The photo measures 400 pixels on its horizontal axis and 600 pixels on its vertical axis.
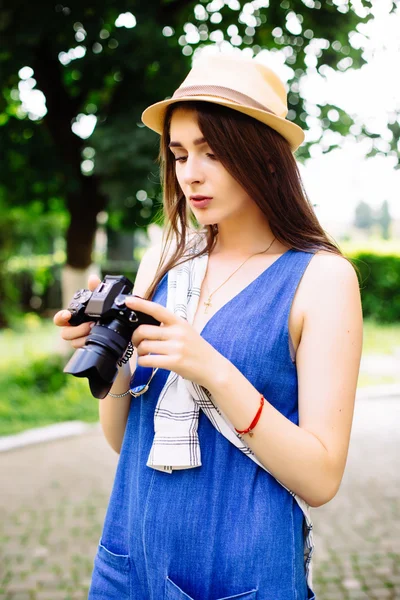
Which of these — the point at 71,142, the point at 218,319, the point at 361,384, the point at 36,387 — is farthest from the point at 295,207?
the point at 361,384

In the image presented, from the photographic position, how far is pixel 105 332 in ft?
4.34

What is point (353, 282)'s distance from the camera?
1.44 metres

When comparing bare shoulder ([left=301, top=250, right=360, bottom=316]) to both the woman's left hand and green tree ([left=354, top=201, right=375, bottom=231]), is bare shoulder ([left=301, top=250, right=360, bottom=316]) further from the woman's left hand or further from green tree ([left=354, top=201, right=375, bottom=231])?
green tree ([left=354, top=201, right=375, bottom=231])

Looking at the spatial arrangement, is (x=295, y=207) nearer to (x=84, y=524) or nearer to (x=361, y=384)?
(x=84, y=524)

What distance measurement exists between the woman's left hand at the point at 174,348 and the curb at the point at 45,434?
214 inches

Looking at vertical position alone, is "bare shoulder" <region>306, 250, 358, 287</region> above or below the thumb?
above

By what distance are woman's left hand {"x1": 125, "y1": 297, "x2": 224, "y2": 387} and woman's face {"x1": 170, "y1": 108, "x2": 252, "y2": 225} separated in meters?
0.38

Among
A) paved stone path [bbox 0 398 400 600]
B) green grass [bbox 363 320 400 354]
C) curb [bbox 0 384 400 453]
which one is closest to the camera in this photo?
paved stone path [bbox 0 398 400 600]

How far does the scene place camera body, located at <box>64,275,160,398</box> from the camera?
129cm

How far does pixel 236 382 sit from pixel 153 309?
9.0 inches

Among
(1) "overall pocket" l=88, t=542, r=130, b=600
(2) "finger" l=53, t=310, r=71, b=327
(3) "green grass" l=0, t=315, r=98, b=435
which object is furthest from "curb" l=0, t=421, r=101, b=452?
(2) "finger" l=53, t=310, r=71, b=327

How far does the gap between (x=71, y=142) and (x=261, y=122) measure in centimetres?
623

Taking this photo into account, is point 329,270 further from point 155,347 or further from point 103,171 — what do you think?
point 103,171

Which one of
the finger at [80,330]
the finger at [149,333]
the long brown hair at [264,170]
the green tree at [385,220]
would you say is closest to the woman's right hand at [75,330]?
the finger at [80,330]
